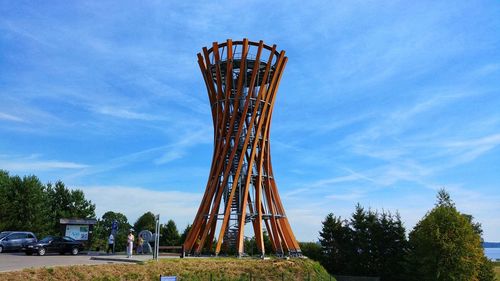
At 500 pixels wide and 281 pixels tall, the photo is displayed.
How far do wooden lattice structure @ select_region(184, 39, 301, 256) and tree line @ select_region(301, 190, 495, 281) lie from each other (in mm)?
9001

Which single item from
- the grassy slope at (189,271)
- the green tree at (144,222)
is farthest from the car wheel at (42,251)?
the green tree at (144,222)

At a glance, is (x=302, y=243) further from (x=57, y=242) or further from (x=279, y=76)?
(x=57, y=242)

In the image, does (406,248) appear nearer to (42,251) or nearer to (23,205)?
(42,251)

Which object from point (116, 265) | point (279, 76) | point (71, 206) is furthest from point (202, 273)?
point (71, 206)

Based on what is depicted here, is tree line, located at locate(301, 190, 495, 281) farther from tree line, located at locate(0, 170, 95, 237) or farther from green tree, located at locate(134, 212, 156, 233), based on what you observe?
green tree, located at locate(134, 212, 156, 233)

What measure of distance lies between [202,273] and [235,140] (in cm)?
1054

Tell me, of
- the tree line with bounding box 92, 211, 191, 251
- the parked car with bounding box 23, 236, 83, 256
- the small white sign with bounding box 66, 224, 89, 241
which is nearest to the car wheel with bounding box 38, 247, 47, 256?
the parked car with bounding box 23, 236, 83, 256

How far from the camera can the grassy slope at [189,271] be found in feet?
48.6

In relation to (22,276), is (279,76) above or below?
above

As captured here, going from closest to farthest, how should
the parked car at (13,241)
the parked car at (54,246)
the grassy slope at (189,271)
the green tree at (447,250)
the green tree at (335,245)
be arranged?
the grassy slope at (189,271), the parked car at (54,246), the parked car at (13,241), the green tree at (447,250), the green tree at (335,245)

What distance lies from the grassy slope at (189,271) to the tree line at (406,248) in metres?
8.66

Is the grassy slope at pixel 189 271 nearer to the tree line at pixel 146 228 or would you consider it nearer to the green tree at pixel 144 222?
the tree line at pixel 146 228

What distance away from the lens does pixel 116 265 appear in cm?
1695

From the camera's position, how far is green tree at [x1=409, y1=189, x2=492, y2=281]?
90.9 ft
